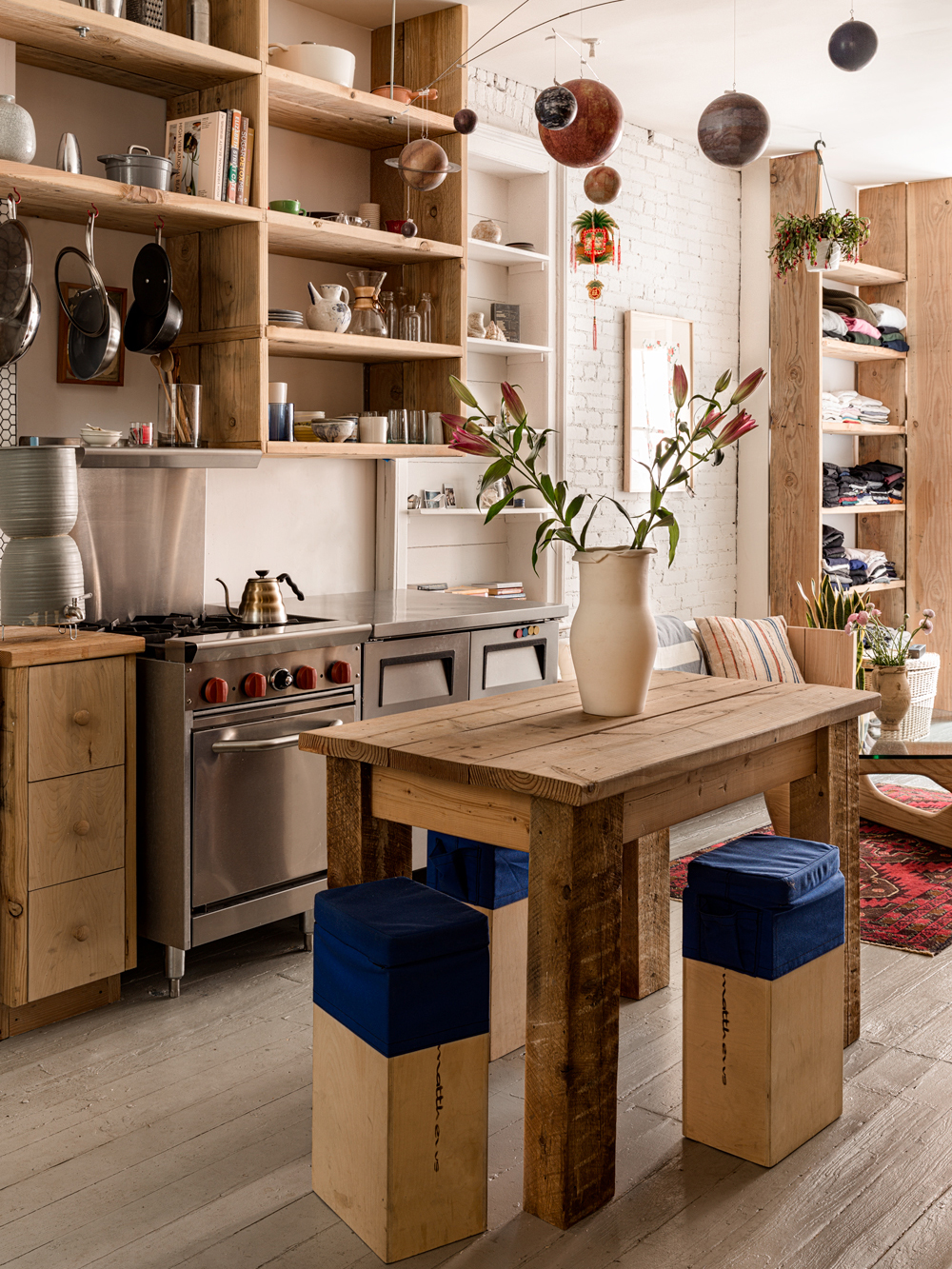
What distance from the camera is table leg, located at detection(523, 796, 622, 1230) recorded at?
214 centimetres

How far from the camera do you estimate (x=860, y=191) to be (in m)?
7.64

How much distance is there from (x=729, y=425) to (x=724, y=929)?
104cm

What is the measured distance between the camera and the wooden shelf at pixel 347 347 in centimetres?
395

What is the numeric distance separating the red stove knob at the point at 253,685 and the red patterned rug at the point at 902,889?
1.32m

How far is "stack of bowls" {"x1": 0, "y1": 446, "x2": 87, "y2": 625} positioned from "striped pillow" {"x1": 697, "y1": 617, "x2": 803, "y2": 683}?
295cm

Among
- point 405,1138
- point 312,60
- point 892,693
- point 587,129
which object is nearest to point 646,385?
point 892,693

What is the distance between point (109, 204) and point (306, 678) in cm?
147

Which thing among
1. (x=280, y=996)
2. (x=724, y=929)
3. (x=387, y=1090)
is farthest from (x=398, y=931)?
(x=280, y=996)

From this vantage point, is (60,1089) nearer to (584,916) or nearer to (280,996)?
(280,996)

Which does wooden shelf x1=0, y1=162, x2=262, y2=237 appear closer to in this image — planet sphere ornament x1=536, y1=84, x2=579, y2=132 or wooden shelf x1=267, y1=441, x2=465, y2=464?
wooden shelf x1=267, y1=441, x2=465, y2=464

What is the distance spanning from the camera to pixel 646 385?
6176 millimetres

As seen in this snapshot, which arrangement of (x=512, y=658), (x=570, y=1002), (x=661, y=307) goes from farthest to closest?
(x=661, y=307)
(x=512, y=658)
(x=570, y=1002)

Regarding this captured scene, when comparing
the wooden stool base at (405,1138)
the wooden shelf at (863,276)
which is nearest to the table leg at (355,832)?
the wooden stool base at (405,1138)

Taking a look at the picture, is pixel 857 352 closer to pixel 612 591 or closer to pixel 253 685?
pixel 253 685
